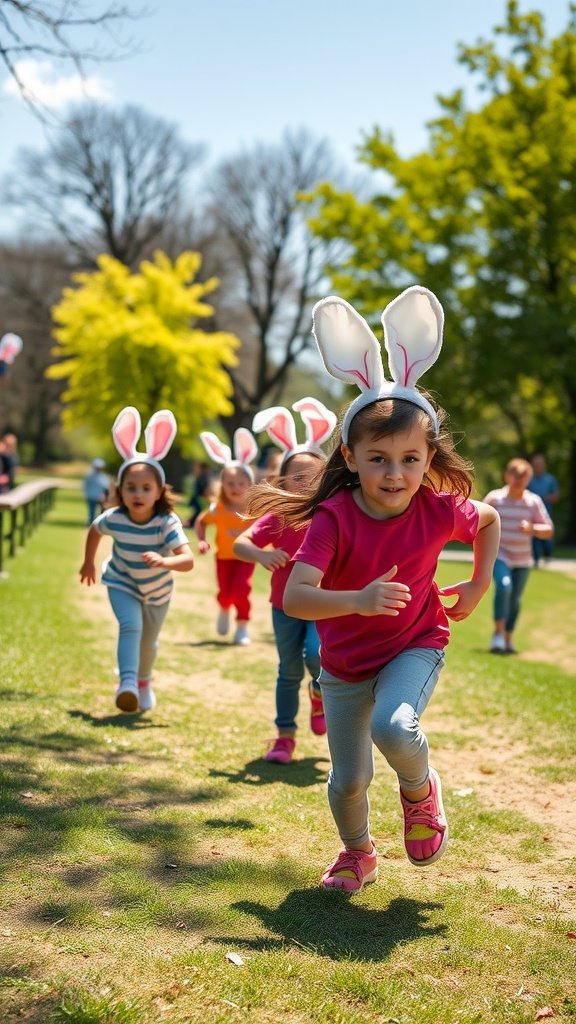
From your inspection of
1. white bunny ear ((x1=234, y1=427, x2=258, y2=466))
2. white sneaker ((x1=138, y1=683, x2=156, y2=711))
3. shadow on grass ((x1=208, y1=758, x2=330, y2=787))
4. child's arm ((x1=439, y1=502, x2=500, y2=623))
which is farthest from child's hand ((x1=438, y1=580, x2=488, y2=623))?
white bunny ear ((x1=234, y1=427, x2=258, y2=466))

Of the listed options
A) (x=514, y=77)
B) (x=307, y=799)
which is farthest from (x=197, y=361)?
(x=307, y=799)

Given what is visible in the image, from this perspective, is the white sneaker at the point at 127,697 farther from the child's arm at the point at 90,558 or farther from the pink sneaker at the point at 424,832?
the pink sneaker at the point at 424,832

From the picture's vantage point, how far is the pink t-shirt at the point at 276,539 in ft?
19.3

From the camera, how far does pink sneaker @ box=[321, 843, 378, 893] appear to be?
3998 mm

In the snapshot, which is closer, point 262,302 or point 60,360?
point 262,302

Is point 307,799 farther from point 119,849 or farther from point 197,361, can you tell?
point 197,361

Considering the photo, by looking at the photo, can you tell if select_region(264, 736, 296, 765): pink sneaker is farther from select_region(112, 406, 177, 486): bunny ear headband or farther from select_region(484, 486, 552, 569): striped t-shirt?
select_region(484, 486, 552, 569): striped t-shirt

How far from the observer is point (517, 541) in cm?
1104

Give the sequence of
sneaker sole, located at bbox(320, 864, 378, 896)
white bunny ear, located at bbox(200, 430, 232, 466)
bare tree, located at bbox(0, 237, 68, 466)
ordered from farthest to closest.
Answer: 1. bare tree, located at bbox(0, 237, 68, 466)
2. white bunny ear, located at bbox(200, 430, 232, 466)
3. sneaker sole, located at bbox(320, 864, 378, 896)

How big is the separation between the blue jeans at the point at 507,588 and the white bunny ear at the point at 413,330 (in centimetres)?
708

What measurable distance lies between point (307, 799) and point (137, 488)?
2450mm

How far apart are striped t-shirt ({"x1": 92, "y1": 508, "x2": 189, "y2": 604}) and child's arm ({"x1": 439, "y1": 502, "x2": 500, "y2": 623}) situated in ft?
9.63

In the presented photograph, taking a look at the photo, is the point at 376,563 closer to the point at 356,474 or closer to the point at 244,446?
the point at 356,474

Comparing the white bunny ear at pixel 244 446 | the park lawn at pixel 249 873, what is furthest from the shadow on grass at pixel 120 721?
the white bunny ear at pixel 244 446
